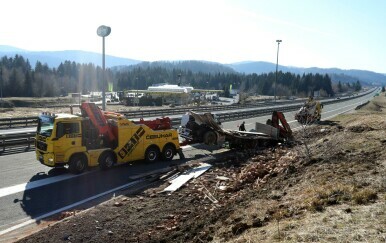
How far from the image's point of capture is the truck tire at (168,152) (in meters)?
17.3

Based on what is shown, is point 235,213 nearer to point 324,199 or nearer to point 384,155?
point 324,199

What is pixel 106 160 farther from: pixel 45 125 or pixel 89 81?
pixel 89 81

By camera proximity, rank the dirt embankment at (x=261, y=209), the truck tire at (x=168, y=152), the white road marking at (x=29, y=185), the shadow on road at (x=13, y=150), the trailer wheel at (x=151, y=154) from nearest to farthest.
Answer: the dirt embankment at (x=261, y=209), the white road marking at (x=29, y=185), the trailer wheel at (x=151, y=154), the truck tire at (x=168, y=152), the shadow on road at (x=13, y=150)

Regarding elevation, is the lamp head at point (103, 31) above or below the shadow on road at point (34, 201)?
above

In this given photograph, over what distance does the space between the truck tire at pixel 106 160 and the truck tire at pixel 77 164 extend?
2.15 feet

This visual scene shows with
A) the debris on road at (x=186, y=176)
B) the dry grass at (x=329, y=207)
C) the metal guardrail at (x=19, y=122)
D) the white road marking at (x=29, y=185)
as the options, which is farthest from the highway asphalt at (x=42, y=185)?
the metal guardrail at (x=19, y=122)

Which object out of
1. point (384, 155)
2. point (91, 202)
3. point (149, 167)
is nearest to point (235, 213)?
point (91, 202)

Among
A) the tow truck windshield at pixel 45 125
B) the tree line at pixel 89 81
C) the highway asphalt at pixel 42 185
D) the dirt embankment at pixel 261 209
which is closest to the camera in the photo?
the dirt embankment at pixel 261 209

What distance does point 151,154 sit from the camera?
16.9 m

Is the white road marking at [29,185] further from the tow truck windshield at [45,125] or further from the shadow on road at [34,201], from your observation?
the tow truck windshield at [45,125]

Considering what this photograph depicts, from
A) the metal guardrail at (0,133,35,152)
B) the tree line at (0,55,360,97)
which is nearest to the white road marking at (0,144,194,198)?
the metal guardrail at (0,133,35,152)

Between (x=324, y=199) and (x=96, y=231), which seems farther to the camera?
(x=96, y=231)

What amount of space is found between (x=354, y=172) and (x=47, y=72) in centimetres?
15366

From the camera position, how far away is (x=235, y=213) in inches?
337
